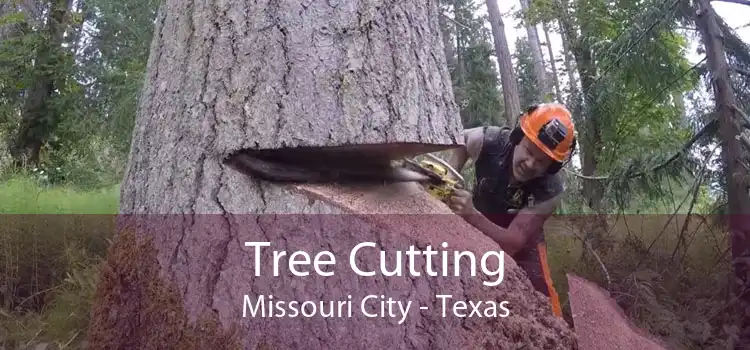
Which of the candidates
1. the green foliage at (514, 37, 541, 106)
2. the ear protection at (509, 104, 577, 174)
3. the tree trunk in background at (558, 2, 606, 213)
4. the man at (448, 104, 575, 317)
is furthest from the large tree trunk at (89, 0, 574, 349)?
the green foliage at (514, 37, 541, 106)

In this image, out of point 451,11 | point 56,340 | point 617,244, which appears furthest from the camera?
point 451,11

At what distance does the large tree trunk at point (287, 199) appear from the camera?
4.79ft

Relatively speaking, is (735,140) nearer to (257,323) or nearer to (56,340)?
(257,323)

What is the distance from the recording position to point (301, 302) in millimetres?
1450

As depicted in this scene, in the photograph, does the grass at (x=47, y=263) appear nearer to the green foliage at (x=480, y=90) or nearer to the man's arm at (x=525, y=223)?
the man's arm at (x=525, y=223)

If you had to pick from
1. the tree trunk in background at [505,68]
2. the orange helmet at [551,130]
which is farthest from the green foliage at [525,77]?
the orange helmet at [551,130]

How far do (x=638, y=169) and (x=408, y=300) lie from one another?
3.22 metres

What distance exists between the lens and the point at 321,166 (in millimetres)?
1649

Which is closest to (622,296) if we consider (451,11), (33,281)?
(33,281)

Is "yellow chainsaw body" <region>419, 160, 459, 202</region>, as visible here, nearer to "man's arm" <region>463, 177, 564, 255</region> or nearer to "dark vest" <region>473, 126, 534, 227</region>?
"man's arm" <region>463, 177, 564, 255</region>

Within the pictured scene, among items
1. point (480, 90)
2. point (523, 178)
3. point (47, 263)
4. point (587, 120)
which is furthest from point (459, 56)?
point (523, 178)

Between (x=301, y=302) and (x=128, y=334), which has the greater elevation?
(x=301, y=302)

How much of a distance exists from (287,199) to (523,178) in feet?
4.83

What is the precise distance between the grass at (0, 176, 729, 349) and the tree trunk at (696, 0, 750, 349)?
246mm
